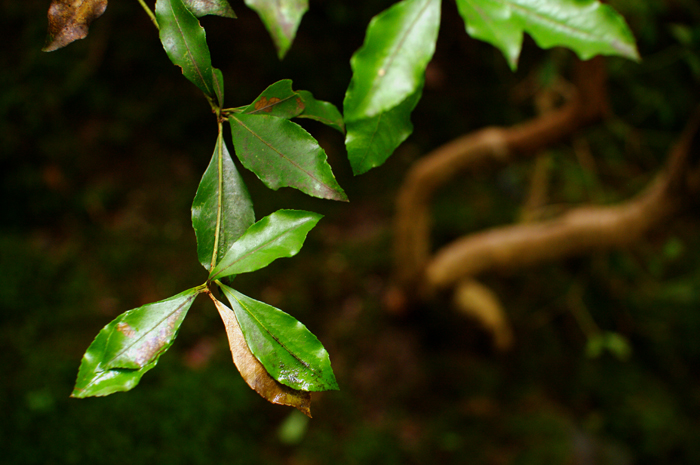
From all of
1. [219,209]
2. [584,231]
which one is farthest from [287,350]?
[584,231]

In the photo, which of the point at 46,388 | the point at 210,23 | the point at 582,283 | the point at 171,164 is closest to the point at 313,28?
the point at 210,23

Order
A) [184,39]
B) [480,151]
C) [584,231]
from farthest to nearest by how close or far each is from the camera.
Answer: [480,151] → [584,231] → [184,39]

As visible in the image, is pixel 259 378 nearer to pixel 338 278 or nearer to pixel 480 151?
pixel 480 151

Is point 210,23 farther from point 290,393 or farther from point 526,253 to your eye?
point 290,393

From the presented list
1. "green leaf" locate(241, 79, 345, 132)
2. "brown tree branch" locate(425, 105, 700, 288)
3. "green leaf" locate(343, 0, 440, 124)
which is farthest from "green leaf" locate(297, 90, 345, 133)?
"brown tree branch" locate(425, 105, 700, 288)

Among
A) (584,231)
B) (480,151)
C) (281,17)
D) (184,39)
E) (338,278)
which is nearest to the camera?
(281,17)
